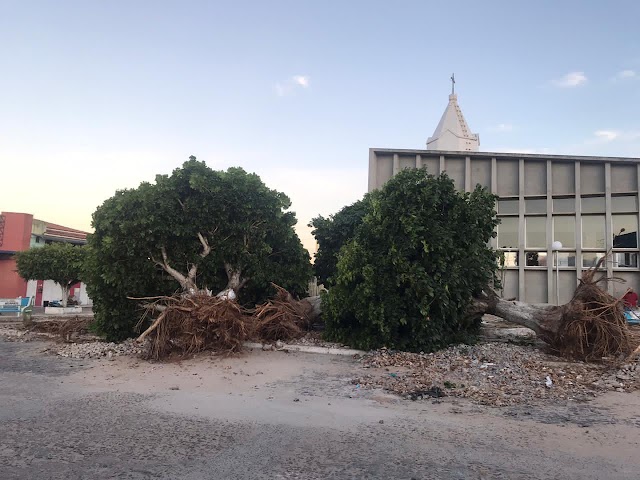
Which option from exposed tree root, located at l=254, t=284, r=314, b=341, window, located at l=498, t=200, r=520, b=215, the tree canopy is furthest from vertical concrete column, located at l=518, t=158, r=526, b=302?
the tree canopy

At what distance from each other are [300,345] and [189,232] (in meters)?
4.02

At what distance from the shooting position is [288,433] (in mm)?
5172

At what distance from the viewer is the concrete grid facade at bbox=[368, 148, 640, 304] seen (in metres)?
24.2

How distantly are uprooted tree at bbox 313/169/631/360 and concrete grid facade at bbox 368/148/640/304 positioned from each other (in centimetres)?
1419

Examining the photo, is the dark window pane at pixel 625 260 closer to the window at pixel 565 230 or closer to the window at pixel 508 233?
the window at pixel 565 230

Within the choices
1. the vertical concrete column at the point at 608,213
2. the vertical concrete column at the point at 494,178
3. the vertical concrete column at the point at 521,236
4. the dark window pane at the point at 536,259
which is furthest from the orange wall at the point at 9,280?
the vertical concrete column at the point at 608,213

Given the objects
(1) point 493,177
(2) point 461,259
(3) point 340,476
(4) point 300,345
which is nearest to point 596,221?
(1) point 493,177

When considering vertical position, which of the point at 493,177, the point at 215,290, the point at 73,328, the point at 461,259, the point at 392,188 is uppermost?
the point at 493,177

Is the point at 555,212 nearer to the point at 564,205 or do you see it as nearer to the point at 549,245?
the point at 564,205

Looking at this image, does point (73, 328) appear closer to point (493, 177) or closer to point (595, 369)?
point (595, 369)

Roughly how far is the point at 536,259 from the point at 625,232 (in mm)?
4488

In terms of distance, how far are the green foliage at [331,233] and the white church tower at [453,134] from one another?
56.6 ft

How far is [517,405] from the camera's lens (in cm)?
635

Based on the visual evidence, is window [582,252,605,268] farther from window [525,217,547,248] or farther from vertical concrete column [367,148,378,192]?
vertical concrete column [367,148,378,192]
